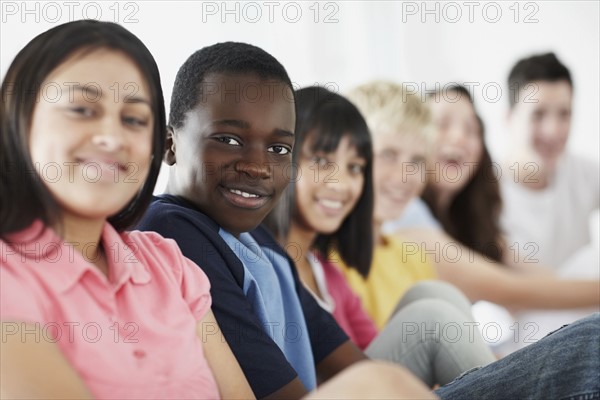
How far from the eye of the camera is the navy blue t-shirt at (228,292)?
103 centimetres

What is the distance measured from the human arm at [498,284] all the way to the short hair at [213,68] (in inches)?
44.5

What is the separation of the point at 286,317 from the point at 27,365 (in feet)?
1.70

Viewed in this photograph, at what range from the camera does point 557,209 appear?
9.29 feet

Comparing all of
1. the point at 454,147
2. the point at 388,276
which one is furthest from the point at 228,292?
the point at 454,147

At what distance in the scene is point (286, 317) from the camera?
1229 millimetres

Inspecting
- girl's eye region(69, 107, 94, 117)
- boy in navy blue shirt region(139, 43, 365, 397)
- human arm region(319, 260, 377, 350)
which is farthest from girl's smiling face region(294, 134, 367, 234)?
girl's eye region(69, 107, 94, 117)

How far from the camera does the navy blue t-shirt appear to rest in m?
1.03

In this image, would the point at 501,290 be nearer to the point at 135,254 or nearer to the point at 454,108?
the point at 454,108

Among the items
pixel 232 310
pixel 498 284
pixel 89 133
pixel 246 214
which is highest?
pixel 89 133

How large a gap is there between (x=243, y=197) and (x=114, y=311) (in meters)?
0.29

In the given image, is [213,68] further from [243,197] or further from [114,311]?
[114,311]

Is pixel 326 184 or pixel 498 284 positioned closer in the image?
pixel 326 184

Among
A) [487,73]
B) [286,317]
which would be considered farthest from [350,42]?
[286,317]

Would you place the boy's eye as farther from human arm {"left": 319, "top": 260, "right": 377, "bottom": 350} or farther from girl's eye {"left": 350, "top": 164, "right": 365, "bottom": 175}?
human arm {"left": 319, "top": 260, "right": 377, "bottom": 350}
